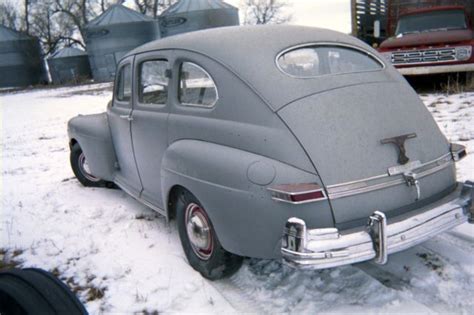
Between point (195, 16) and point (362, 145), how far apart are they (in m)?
29.2

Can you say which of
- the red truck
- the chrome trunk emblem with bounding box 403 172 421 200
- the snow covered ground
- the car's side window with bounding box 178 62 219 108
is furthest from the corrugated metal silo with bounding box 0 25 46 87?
the chrome trunk emblem with bounding box 403 172 421 200

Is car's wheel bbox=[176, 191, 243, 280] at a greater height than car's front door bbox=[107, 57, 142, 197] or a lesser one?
lesser

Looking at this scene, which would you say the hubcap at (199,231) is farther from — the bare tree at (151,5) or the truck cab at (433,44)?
the bare tree at (151,5)

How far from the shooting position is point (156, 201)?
3.42 m

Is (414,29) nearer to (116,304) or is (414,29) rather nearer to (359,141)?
(359,141)

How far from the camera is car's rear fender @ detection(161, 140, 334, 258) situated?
2.17 metres

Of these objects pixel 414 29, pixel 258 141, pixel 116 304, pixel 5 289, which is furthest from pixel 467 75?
pixel 5 289

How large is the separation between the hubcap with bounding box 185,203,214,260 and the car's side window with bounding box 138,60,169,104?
3.27ft

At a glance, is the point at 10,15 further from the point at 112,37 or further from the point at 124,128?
the point at 124,128

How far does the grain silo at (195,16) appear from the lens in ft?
95.9

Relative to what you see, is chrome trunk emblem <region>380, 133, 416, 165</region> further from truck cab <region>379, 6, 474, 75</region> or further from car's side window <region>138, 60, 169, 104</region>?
truck cab <region>379, 6, 474, 75</region>

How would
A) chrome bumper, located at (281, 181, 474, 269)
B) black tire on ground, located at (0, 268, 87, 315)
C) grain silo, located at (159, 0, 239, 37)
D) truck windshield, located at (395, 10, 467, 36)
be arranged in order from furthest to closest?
grain silo, located at (159, 0, 239, 37)
truck windshield, located at (395, 10, 467, 36)
chrome bumper, located at (281, 181, 474, 269)
black tire on ground, located at (0, 268, 87, 315)

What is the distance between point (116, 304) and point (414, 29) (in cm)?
947

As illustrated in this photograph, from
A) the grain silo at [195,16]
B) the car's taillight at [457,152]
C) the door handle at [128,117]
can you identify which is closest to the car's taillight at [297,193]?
the car's taillight at [457,152]
